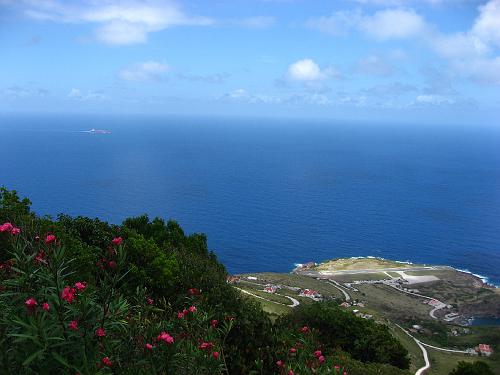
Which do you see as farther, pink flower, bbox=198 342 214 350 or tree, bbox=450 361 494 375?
tree, bbox=450 361 494 375

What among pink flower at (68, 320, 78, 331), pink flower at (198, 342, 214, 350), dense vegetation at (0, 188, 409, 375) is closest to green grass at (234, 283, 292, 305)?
dense vegetation at (0, 188, 409, 375)

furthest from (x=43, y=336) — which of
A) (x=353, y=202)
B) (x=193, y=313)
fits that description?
(x=353, y=202)

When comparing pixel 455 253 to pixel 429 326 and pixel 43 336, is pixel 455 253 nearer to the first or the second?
pixel 429 326

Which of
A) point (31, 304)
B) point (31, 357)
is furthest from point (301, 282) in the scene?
point (31, 357)

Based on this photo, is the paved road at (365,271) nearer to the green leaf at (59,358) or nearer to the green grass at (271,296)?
→ the green grass at (271,296)

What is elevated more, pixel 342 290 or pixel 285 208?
pixel 285 208

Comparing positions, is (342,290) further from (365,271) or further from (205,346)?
(205,346)

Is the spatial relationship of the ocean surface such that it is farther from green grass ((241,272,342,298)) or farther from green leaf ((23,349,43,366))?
green leaf ((23,349,43,366))

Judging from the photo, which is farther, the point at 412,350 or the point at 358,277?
the point at 358,277

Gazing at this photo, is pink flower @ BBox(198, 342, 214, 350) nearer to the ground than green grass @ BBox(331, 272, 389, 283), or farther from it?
farther from it

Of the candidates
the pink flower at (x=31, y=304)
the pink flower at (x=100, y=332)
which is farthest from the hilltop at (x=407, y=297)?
the pink flower at (x=31, y=304)

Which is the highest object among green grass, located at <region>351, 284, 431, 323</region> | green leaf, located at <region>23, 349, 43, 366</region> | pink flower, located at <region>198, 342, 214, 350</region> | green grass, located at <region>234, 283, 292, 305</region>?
green leaf, located at <region>23, 349, 43, 366</region>
